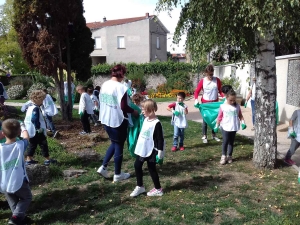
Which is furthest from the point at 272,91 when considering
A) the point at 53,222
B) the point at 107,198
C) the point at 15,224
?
the point at 15,224

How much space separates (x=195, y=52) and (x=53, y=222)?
3490mm

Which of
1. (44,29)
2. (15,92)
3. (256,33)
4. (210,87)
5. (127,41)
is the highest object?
(127,41)

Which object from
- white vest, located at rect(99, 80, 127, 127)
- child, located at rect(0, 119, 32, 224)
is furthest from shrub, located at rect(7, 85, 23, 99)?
child, located at rect(0, 119, 32, 224)

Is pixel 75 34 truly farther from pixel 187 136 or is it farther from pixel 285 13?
pixel 285 13

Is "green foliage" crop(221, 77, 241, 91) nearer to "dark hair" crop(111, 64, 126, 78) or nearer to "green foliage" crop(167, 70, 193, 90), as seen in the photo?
"green foliage" crop(167, 70, 193, 90)

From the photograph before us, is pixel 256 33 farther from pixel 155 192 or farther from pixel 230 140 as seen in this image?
pixel 155 192

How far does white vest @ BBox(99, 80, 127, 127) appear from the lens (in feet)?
16.9

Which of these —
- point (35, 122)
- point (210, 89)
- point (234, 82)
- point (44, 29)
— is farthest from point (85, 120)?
point (234, 82)

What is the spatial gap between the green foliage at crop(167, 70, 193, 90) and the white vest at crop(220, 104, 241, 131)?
63.2ft

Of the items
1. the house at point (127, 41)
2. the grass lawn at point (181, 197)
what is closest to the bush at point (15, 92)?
the grass lawn at point (181, 197)

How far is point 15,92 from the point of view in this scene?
25.1 metres

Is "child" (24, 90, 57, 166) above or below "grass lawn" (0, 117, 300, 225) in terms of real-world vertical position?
above

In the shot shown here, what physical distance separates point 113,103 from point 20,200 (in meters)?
1.98

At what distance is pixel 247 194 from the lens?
15.6 ft
